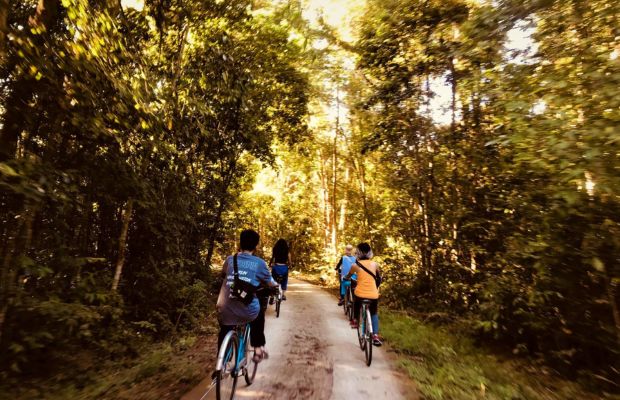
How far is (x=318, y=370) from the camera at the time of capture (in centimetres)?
645

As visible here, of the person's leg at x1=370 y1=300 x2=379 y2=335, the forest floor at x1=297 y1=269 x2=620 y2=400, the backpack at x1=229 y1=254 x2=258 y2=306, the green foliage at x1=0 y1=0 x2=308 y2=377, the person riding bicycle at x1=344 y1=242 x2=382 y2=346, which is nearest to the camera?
the green foliage at x1=0 y1=0 x2=308 y2=377

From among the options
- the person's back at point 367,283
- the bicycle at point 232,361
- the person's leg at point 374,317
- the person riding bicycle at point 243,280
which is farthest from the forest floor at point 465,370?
the person riding bicycle at point 243,280

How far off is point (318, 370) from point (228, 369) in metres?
2.28

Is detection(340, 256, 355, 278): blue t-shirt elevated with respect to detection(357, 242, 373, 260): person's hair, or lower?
lower

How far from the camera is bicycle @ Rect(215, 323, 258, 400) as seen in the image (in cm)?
439

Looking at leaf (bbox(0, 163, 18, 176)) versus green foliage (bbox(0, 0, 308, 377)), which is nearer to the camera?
leaf (bbox(0, 163, 18, 176))

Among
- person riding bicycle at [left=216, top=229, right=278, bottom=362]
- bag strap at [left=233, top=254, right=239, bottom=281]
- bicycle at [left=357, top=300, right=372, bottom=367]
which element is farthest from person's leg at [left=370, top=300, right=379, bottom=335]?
bag strap at [left=233, top=254, right=239, bottom=281]

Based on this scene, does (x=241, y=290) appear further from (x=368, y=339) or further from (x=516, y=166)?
(x=516, y=166)

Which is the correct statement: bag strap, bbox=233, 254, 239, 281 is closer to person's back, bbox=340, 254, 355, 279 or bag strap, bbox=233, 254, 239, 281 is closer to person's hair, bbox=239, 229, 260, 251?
person's hair, bbox=239, 229, 260, 251

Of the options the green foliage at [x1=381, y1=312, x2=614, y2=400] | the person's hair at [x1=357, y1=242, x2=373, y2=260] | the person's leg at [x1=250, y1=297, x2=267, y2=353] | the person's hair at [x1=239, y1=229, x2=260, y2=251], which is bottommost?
the green foliage at [x1=381, y1=312, x2=614, y2=400]

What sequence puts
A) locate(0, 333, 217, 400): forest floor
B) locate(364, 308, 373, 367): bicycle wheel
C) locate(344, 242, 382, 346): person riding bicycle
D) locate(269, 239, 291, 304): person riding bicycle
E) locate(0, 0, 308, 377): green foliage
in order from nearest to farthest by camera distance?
locate(0, 0, 308, 377): green foliage
locate(0, 333, 217, 400): forest floor
locate(364, 308, 373, 367): bicycle wheel
locate(344, 242, 382, 346): person riding bicycle
locate(269, 239, 291, 304): person riding bicycle

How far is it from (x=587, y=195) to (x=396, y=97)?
220 inches

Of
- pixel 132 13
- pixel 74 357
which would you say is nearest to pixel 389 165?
pixel 132 13

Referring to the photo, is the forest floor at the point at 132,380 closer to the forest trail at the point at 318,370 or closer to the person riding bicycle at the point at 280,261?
the forest trail at the point at 318,370
